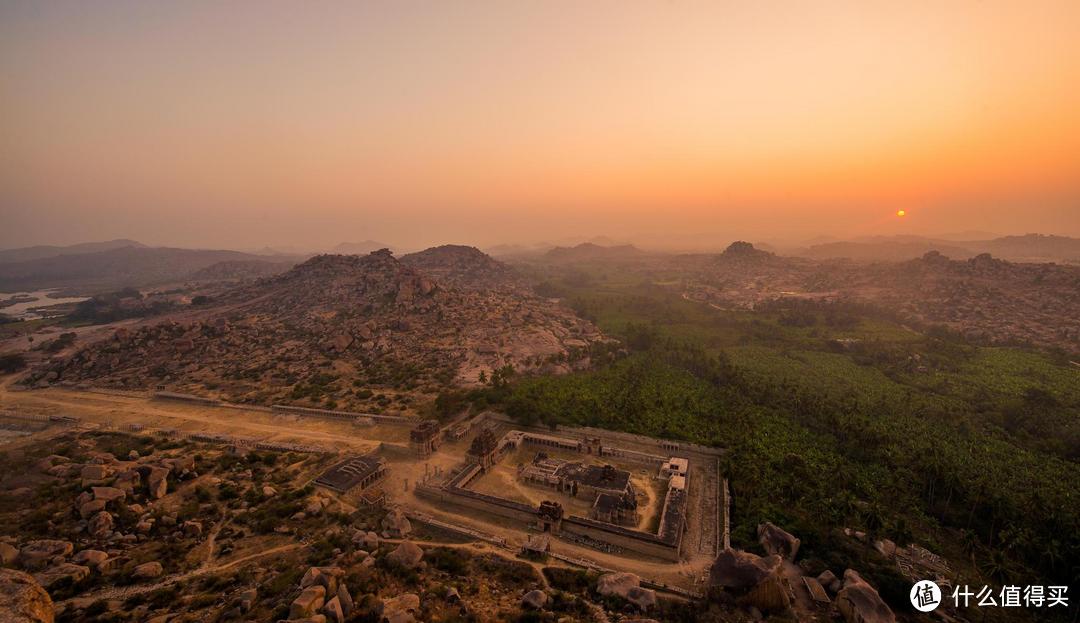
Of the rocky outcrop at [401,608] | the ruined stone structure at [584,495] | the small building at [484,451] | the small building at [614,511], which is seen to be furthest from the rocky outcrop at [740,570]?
the small building at [484,451]

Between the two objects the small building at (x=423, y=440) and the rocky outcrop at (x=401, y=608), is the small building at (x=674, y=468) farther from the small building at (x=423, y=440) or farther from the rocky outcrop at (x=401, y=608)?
the rocky outcrop at (x=401, y=608)

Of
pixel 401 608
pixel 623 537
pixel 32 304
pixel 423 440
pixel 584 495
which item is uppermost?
pixel 32 304

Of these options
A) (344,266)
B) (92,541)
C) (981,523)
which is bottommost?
(981,523)

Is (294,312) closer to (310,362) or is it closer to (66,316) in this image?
(310,362)

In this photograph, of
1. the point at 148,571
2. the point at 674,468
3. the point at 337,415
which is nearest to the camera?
the point at 148,571

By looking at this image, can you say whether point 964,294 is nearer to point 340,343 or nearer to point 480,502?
point 480,502

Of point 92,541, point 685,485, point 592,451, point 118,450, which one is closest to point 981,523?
point 685,485

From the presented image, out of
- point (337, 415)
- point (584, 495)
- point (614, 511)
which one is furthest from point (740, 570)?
point (337, 415)
